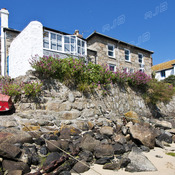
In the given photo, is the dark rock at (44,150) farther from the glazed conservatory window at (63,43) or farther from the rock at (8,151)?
the glazed conservatory window at (63,43)

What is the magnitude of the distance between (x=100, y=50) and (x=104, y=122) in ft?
33.8

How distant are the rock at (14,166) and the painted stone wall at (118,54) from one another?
43.3 feet

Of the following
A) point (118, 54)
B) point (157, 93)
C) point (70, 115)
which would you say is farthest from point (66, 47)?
point (118, 54)

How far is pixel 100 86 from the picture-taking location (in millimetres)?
8938

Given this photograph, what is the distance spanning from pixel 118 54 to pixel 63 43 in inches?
342

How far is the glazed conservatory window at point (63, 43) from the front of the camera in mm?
9656

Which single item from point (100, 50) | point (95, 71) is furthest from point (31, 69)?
point (100, 50)

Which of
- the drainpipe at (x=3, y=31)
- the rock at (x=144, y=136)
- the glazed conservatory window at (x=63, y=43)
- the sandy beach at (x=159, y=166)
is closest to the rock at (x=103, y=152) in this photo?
the sandy beach at (x=159, y=166)

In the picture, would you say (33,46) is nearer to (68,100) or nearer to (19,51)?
(19,51)

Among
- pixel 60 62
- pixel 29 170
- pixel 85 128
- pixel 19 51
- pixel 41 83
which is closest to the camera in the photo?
pixel 29 170

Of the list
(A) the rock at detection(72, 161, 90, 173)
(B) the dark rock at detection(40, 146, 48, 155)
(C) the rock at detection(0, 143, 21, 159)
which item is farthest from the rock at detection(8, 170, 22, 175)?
(A) the rock at detection(72, 161, 90, 173)

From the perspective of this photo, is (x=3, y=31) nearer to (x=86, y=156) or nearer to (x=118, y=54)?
(x=118, y=54)

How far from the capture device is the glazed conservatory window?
31.7 ft

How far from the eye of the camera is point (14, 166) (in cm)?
289
